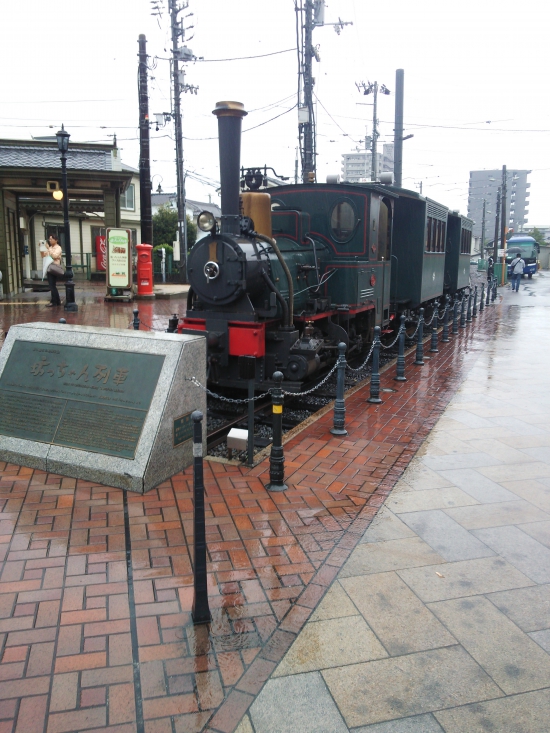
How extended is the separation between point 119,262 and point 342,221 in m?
11.4

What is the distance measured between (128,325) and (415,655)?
11.8 meters

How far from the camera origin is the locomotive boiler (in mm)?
A: 7008

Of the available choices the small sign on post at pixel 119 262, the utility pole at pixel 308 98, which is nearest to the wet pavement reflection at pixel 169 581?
the utility pole at pixel 308 98

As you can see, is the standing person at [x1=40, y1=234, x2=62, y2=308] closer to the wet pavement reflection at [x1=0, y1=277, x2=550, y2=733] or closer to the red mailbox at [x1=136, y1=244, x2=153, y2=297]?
the red mailbox at [x1=136, y1=244, x2=153, y2=297]

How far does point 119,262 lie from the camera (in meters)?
18.6

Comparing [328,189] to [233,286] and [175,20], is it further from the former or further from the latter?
[175,20]

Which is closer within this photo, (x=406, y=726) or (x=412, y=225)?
(x=406, y=726)

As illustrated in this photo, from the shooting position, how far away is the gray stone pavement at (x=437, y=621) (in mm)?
2643

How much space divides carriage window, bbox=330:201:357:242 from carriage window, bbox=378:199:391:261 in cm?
90

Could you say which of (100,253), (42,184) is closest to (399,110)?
(42,184)

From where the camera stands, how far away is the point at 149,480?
15.6ft

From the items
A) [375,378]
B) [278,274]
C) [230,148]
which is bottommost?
[375,378]

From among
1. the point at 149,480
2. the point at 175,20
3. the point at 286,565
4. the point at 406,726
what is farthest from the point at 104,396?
the point at 175,20

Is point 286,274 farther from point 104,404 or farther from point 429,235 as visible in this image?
point 429,235
